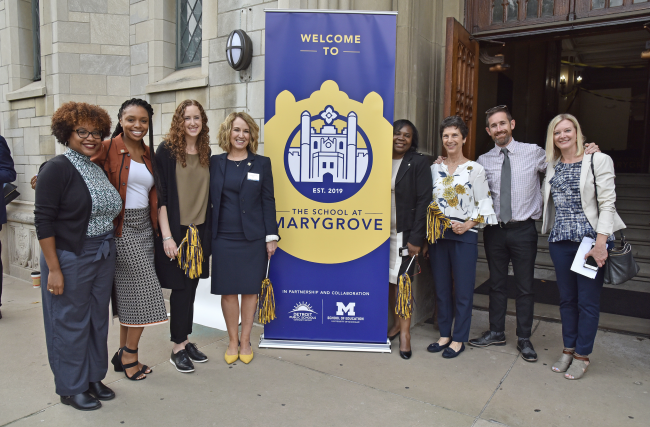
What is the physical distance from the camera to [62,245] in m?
2.54

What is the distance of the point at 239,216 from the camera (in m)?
3.25

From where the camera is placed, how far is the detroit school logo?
3662 millimetres

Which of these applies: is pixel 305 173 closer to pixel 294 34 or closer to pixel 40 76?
pixel 294 34

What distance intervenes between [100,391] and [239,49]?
10.2ft

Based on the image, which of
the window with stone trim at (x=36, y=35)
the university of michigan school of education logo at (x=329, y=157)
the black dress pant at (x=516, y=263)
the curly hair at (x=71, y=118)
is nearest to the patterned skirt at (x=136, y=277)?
the curly hair at (x=71, y=118)

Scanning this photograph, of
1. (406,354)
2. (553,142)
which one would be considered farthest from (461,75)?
(406,354)

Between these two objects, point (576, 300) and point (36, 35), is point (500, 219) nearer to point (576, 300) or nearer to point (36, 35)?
point (576, 300)

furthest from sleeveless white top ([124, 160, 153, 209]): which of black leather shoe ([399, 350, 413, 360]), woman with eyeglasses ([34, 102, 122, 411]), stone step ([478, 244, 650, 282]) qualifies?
stone step ([478, 244, 650, 282])

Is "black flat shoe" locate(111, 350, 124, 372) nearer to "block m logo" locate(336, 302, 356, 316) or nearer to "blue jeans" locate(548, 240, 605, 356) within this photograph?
"block m logo" locate(336, 302, 356, 316)

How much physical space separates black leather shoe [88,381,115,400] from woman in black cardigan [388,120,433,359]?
2035 millimetres

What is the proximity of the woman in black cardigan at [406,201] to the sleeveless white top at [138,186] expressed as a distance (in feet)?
5.92

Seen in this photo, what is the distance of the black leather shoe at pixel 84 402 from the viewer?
8.69 ft

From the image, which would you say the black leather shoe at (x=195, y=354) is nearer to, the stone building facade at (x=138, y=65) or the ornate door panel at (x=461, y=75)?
the stone building facade at (x=138, y=65)

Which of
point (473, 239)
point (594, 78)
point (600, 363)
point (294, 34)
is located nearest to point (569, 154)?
point (473, 239)
